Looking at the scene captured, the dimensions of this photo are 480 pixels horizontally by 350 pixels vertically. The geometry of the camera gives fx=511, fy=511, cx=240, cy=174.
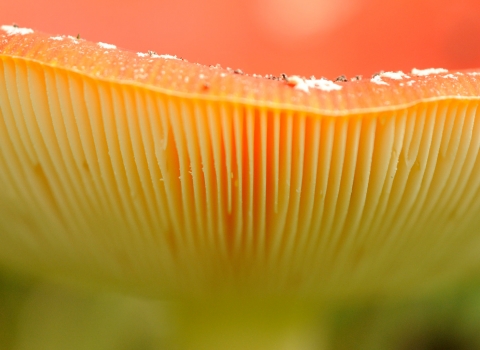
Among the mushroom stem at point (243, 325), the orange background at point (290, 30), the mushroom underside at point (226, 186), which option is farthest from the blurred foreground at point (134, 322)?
the orange background at point (290, 30)

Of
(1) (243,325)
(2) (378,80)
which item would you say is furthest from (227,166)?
(1) (243,325)

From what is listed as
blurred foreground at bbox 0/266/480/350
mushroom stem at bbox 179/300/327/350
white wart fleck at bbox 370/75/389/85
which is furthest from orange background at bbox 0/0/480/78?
white wart fleck at bbox 370/75/389/85

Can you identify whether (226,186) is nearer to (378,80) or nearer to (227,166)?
(227,166)

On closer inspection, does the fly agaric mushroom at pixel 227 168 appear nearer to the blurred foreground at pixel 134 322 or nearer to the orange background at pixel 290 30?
the blurred foreground at pixel 134 322

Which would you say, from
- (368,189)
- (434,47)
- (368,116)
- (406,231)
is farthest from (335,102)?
(434,47)

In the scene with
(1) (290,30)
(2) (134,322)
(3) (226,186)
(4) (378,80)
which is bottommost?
(2) (134,322)

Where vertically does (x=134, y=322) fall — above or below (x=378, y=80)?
below
